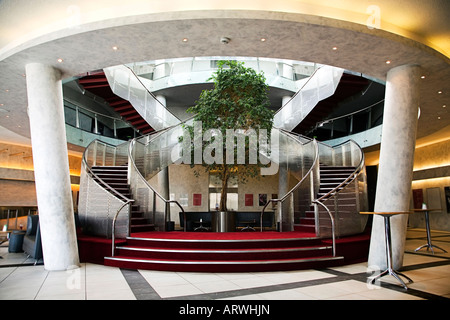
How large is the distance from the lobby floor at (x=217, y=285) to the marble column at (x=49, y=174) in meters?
0.36

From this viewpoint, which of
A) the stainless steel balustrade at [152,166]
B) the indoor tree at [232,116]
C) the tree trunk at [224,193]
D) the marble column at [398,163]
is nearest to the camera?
the marble column at [398,163]

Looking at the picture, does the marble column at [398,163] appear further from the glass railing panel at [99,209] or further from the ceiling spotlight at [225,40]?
the glass railing panel at [99,209]

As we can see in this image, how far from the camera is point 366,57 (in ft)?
17.7

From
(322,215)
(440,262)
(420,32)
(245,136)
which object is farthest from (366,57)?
(245,136)

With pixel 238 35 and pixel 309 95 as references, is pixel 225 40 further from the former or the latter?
pixel 309 95

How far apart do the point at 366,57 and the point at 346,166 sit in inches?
222

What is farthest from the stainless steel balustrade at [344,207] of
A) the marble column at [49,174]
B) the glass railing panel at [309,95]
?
the marble column at [49,174]

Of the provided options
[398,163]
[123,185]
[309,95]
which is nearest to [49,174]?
[123,185]

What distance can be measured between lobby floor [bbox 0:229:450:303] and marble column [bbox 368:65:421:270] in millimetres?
456

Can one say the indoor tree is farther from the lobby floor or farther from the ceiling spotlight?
the lobby floor

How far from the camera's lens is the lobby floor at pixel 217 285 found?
3.83 m

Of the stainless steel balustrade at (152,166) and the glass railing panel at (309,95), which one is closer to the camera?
the stainless steel balustrade at (152,166)

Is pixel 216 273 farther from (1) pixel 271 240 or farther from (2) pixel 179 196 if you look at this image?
(2) pixel 179 196

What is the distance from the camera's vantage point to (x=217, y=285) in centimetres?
439
